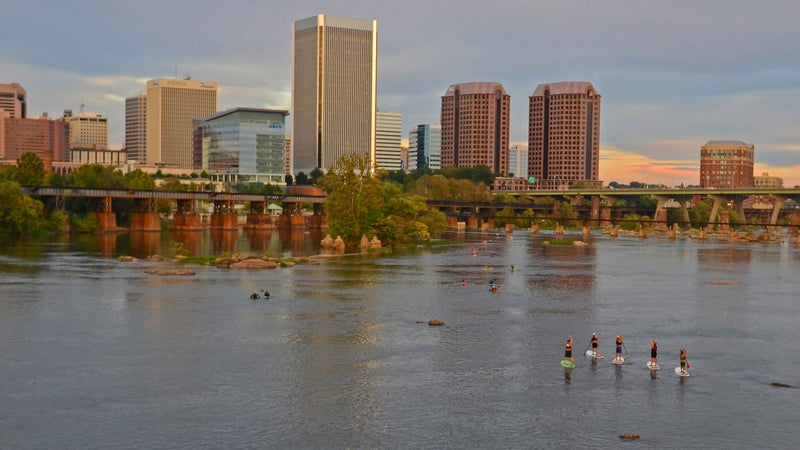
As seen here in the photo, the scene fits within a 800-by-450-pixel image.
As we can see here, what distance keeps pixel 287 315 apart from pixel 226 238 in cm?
11232

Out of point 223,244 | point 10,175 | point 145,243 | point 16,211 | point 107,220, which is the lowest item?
point 223,244

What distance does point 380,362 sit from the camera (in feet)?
177

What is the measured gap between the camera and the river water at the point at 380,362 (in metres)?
40.6

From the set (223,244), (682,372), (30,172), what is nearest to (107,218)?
(30,172)

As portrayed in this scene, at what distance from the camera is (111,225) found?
18512 cm

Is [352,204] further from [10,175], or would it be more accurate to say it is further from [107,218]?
[10,175]

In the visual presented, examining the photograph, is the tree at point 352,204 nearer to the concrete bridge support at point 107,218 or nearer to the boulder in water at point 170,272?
the boulder in water at point 170,272

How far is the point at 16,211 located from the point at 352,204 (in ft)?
198

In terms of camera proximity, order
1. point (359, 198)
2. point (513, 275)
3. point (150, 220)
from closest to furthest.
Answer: point (513, 275) → point (359, 198) → point (150, 220)

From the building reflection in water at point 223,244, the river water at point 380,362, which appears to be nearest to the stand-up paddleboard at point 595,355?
the river water at point 380,362

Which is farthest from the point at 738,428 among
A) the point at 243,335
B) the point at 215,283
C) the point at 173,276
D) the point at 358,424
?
the point at 173,276

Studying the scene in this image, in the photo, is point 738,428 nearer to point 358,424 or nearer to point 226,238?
point 358,424

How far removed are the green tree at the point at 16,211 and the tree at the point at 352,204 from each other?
2139 inches

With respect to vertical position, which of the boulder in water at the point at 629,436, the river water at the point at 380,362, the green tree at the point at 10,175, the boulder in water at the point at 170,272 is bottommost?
the boulder in water at the point at 629,436
